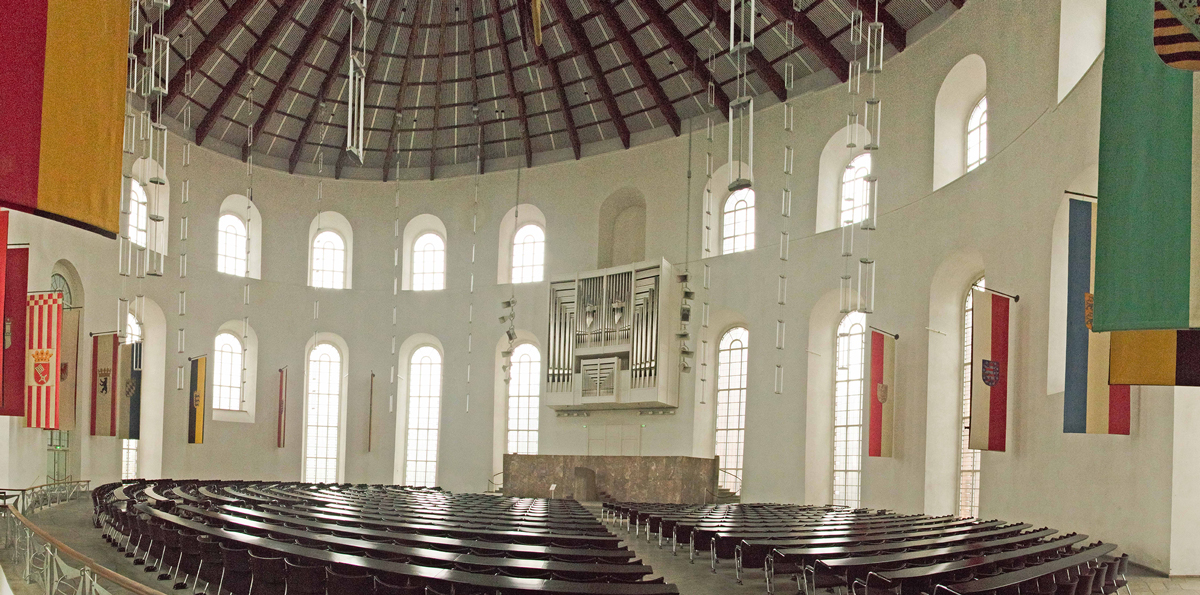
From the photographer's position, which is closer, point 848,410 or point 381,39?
point 848,410

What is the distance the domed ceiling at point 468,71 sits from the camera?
2306 cm

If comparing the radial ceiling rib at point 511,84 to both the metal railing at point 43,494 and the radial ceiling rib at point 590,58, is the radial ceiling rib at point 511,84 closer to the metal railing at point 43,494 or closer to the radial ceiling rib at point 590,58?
the radial ceiling rib at point 590,58

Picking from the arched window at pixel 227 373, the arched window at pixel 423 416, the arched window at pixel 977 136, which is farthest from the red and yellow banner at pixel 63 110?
the arched window at pixel 423 416

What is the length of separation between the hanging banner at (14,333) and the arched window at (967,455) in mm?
17198

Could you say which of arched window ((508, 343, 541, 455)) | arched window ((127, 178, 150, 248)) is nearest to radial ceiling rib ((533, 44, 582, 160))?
arched window ((508, 343, 541, 455))

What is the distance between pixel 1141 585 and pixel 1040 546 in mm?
2163

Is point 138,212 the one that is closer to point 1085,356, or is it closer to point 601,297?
point 601,297

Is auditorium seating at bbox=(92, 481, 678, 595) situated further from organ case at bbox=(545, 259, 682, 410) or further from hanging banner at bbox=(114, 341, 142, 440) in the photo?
organ case at bbox=(545, 259, 682, 410)

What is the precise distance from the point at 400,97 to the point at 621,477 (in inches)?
516

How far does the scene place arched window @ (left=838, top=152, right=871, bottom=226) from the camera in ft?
74.2

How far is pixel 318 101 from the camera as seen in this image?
27.4 metres

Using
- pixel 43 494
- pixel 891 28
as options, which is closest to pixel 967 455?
pixel 891 28

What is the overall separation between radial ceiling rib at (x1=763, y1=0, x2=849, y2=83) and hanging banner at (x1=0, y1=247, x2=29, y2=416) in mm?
16265

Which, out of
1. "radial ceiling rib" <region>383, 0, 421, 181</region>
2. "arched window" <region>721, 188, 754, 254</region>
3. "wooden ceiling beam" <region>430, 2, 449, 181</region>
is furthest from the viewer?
"arched window" <region>721, 188, 754, 254</region>
